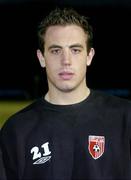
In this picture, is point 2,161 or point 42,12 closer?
point 2,161

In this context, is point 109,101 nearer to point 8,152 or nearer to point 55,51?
point 55,51

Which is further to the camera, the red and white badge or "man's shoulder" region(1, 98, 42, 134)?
"man's shoulder" region(1, 98, 42, 134)

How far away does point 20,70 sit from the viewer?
1526cm

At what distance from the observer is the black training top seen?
91.0 inches

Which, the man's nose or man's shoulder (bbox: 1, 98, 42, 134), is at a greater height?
the man's nose

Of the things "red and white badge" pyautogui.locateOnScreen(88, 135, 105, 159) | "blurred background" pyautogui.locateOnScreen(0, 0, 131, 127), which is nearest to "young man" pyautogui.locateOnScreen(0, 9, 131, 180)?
"red and white badge" pyautogui.locateOnScreen(88, 135, 105, 159)

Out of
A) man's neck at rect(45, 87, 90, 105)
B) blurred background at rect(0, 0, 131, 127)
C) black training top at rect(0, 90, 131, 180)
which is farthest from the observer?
blurred background at rect(0, 0, 131, 127)

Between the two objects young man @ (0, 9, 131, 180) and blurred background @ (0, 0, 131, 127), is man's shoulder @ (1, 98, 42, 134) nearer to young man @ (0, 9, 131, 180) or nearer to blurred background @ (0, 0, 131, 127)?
young man @ (0, 9, 131, 180)

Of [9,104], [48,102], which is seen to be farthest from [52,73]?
[9,104]

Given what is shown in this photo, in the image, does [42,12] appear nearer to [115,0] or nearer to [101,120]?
[115,0]

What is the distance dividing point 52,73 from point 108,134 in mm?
353

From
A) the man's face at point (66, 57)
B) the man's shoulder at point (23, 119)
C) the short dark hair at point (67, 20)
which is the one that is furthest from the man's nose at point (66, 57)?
the man's shoulder at point (23, 119)

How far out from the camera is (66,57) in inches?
93.2

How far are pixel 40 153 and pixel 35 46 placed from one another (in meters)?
13.2
